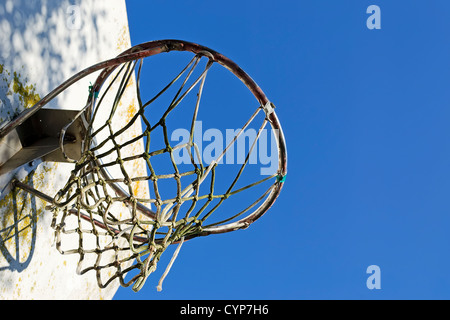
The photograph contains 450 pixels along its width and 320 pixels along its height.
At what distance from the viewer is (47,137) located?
2.89 m

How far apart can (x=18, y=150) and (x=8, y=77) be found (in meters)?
0.40

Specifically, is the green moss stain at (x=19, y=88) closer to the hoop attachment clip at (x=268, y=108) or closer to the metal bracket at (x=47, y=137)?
the metal bracket at (x=47, y=137)

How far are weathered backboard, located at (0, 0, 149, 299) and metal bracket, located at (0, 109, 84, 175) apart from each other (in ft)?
0.29

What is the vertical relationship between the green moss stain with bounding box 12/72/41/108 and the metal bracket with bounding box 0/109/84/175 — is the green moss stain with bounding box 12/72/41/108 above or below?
above

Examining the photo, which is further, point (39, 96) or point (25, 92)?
point (39, 96)

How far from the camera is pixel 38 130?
288 centimetres

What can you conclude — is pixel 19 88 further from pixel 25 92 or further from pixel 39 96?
pixel 39 96

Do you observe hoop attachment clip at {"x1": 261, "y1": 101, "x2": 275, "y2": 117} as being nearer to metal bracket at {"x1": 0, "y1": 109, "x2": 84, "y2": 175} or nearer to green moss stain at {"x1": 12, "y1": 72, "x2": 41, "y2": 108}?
metal bracket at {"x1": 0, "y1": 109, "x2": 84, "y2": 175}

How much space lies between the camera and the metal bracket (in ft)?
9.07

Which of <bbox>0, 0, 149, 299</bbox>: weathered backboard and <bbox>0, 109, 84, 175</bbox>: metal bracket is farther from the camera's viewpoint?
<bbox>0, 109, 84, 175</bbox>: metal bracket

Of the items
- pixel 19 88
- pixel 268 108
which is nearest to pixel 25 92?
pixel 19 88

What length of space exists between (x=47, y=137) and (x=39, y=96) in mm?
241

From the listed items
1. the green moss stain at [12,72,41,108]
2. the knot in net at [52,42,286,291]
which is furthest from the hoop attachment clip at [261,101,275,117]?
the green moss stain at [12,72,41,108]

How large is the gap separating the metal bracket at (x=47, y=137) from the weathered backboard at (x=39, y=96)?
0.29 feet
